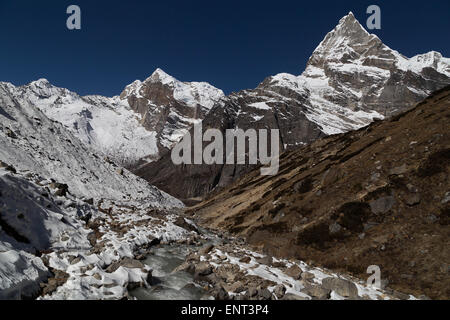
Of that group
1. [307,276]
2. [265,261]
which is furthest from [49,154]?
[307,276]

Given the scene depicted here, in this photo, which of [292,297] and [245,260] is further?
[245,260]

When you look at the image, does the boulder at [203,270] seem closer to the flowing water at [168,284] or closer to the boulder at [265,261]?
the flowing water at [168,284]

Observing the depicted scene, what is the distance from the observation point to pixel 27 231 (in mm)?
18281

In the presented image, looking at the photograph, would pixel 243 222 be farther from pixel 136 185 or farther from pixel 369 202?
pixel 136 185

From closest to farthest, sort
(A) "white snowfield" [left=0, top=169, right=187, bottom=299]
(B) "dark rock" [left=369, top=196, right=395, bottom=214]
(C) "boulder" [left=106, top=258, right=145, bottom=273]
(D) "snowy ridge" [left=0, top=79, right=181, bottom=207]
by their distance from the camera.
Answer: (A) "white snowfield" [left=0, top=169, right=187, bottom=299] → (C) "boulder" [left=106, top=258, right=145, bottom=273] → (B) "dark rock" [left=369, top=196, right=395, bottom=214] → (D) "snowy ridge" [left=0, top=79, right=181, bottom=207]

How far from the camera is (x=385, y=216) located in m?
27.2

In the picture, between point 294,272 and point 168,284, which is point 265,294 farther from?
point 168,284

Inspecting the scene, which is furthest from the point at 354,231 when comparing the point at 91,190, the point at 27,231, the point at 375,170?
the point at 91,190

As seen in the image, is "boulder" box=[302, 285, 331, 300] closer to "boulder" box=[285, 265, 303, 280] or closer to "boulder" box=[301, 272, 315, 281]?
"boulder" box=[301, 272, 315, 281]

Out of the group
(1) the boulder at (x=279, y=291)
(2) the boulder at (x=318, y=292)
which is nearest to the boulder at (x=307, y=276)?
(2) the boulder at (x=318, y=292)

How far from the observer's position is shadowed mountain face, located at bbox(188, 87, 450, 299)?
842 inches

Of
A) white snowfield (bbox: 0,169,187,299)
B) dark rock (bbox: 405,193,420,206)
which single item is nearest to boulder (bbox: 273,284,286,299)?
white snowfield (bbox: 0,169,187,299)

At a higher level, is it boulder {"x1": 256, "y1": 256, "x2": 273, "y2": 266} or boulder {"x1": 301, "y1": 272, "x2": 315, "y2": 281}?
boulder {"x1": 256, "y1": 256, "x2": 273, "y2": 266}
